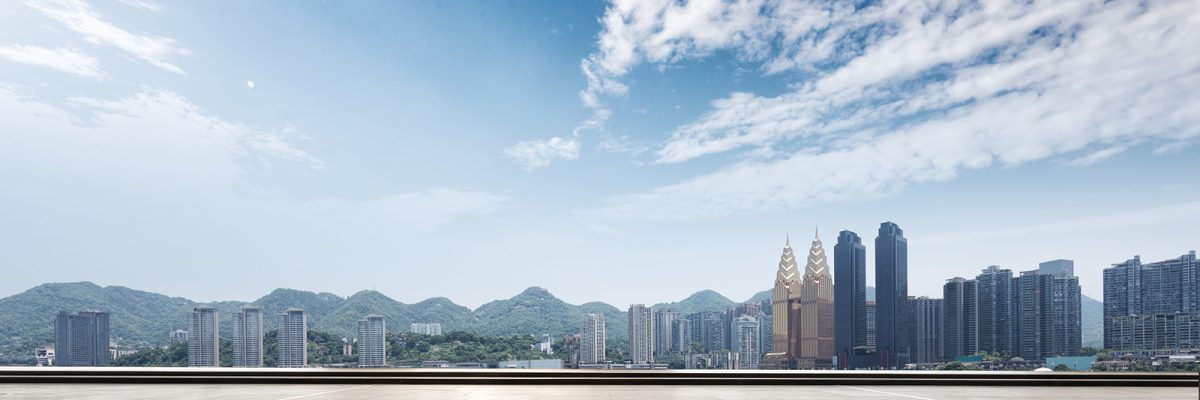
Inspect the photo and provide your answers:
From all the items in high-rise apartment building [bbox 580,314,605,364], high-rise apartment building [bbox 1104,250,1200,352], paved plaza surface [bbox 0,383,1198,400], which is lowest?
high-rise apartment building [bbox 580,314,605,364]

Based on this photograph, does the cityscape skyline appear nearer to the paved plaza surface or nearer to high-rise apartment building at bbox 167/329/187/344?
high-rise apartment building at bbox 167/329/187/344

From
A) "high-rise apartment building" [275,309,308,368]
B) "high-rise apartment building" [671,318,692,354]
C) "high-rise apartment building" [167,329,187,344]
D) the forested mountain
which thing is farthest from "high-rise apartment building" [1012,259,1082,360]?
"high-rise apartment building" [167,329,187,344]

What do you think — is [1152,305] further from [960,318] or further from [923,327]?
[923,327]

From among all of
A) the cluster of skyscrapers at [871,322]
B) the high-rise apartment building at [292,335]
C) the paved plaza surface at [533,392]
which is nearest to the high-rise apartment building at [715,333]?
the cluster of skyscrapers at [871,322]

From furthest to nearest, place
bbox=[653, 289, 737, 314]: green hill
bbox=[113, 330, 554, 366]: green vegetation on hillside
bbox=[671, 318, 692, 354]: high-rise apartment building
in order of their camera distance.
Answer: bbox=[653, 289, 737, 314]: green hill → bbox=[671, 318, 692, 354]: high-rise apartment building → bbox=[113, 330, 554, 366]: green vegetation on hillside

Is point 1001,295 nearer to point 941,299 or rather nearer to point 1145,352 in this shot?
point 941,299

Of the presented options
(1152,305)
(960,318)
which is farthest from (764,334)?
(1152,305)

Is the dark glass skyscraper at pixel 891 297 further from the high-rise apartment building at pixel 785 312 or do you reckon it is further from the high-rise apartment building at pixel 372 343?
the high-rise apartment building at pixel 372 343

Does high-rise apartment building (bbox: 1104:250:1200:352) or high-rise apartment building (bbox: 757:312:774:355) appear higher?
high-rise apartment building (bbox: 1104:250:1200:352)
